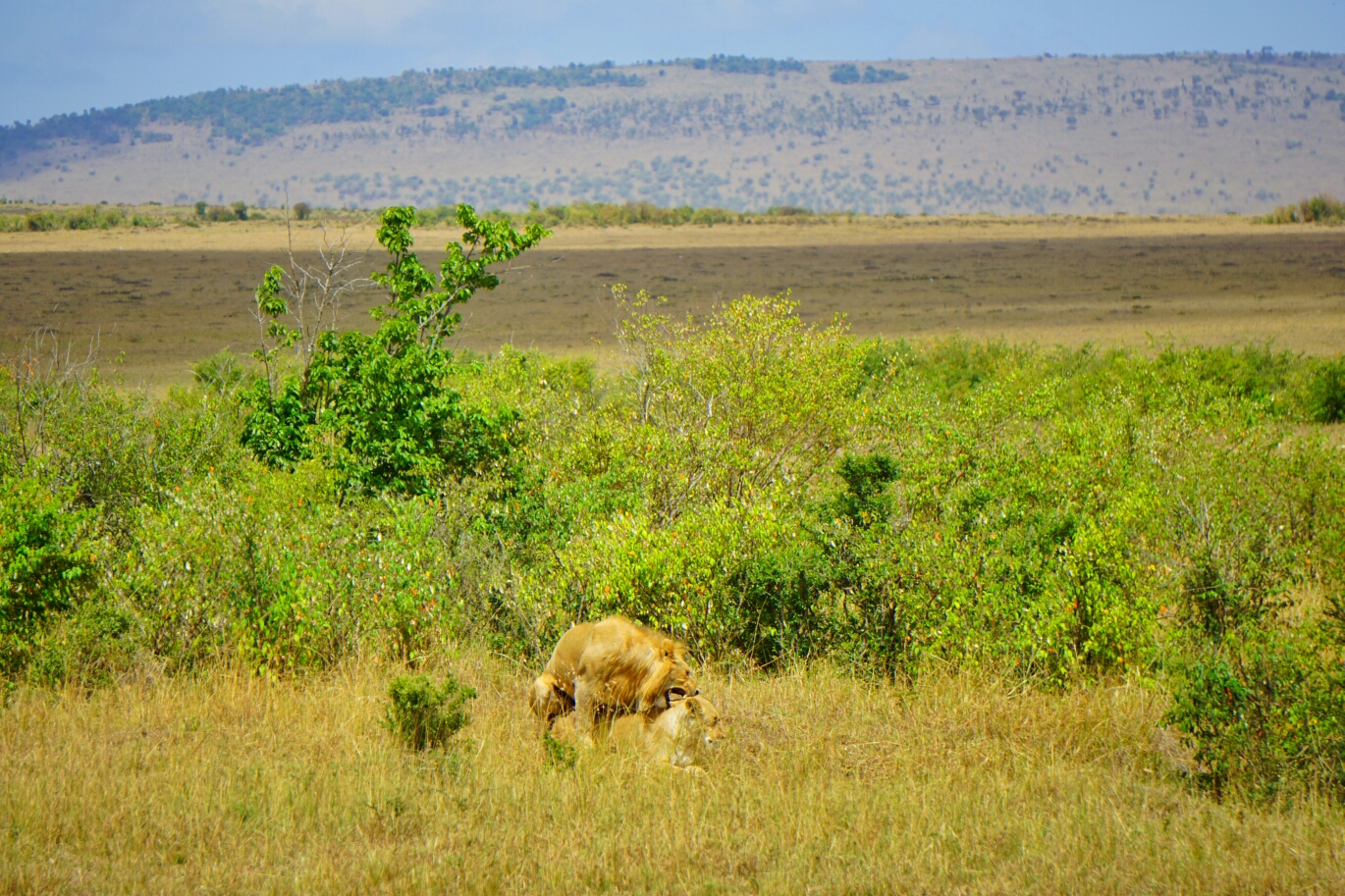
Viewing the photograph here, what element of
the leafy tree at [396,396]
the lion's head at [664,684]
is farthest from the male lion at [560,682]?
the leafy tree at [396,396]

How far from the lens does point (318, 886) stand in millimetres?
3650

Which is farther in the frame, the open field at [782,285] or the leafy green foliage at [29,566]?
the open field at [782,285]

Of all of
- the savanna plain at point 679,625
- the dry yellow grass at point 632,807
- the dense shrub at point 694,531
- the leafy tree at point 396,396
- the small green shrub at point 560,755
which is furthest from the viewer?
the leafy tree at point 396,396

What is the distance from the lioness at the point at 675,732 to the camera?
470 cm

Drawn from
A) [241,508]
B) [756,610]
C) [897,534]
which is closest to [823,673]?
[756,610]

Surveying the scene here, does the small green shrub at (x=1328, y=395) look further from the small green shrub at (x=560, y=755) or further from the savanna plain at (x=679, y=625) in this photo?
the small green shrub at (x=560, y=755)

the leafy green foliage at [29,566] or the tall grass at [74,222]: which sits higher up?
the tall grass at [74,222]

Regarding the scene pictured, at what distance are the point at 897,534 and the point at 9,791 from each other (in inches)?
200

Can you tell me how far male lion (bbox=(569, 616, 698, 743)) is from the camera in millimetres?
4824

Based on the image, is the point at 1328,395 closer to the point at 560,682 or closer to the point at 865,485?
the point at 865,485

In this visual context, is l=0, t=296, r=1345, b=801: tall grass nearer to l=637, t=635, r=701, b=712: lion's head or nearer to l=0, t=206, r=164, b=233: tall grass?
l=637, t=635, r=701, b=712: lion's head

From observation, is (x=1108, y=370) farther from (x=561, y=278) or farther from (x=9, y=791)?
(x=561, y=278)

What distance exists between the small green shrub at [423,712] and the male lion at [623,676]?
0.58m

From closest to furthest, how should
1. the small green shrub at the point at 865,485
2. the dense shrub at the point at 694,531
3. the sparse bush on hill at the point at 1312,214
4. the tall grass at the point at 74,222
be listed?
1. the dense shrub at the point at 694,531
2. the small green shrub at the point at 865,485
3. the tall grass at the point at 74,222
4. the sparse bush on hill at the point at 1312,214
